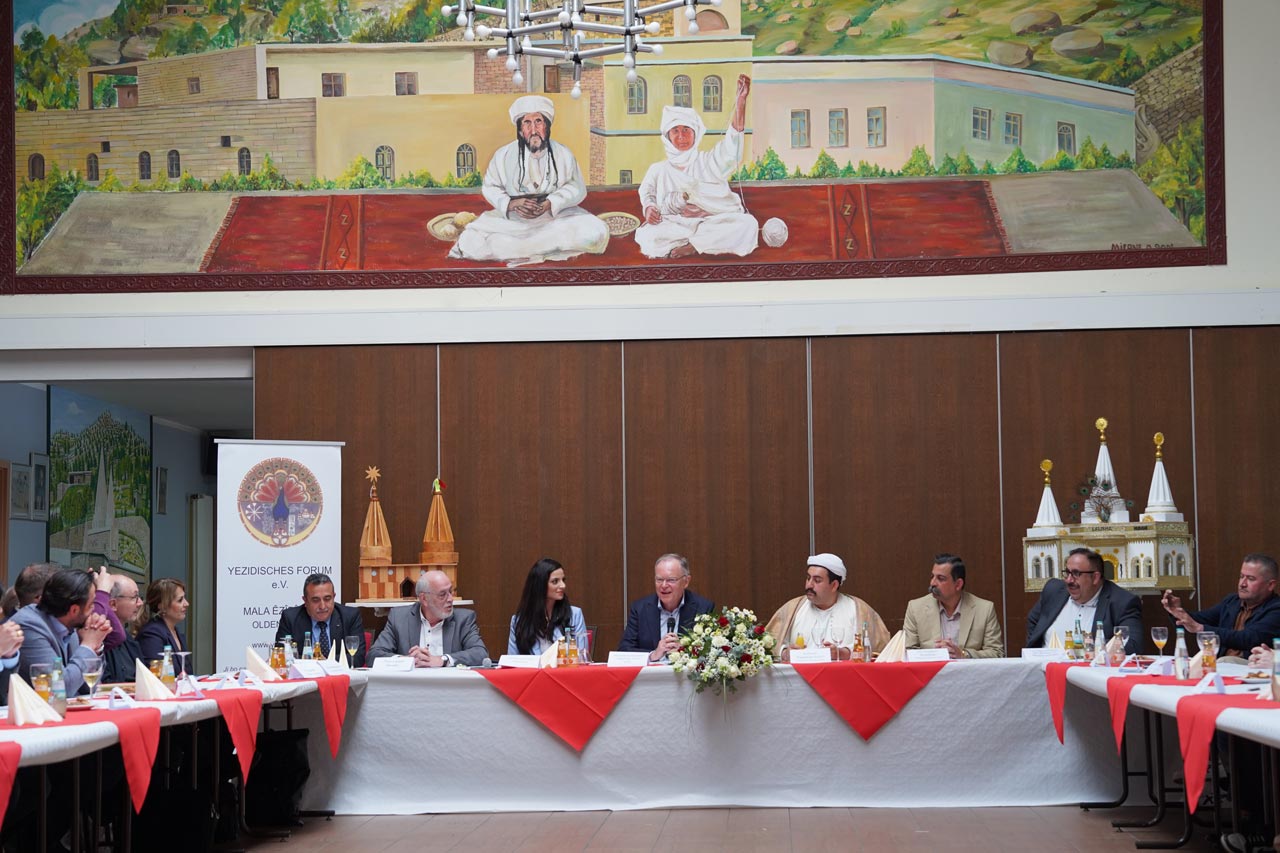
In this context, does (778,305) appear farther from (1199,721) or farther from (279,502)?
(1199,721)

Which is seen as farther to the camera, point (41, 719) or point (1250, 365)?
point (1250, 365)

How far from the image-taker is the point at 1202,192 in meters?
10.2

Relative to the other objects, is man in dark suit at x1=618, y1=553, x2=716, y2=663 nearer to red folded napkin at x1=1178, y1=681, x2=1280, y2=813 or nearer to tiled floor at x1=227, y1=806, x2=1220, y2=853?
tiled floor at x1=227, y1=806, x2=1220, y2=853

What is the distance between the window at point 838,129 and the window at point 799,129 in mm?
157

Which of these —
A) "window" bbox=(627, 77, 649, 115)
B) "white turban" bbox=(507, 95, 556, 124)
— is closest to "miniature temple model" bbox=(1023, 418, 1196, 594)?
"window" bbox=(627, 77, 649, 115)

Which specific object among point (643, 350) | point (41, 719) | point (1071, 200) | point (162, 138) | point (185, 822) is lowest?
point (185, 822)

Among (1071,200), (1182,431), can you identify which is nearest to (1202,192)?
(1071,200)

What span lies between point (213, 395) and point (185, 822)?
27.1 ft

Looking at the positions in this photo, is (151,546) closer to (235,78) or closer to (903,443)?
(235,78)

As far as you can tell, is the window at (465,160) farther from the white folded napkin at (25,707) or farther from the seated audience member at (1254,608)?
the white folded napkin at (25,707)

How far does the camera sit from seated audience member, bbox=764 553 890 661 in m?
8.27

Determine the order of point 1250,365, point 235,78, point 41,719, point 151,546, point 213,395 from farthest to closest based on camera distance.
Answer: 1. point 151,546
2. point 213,395
3. point 235,78
4. point 1250,365
5. point 41,719

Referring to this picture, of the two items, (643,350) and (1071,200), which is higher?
(1071,200)

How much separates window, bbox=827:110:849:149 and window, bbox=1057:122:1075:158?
1489mm
